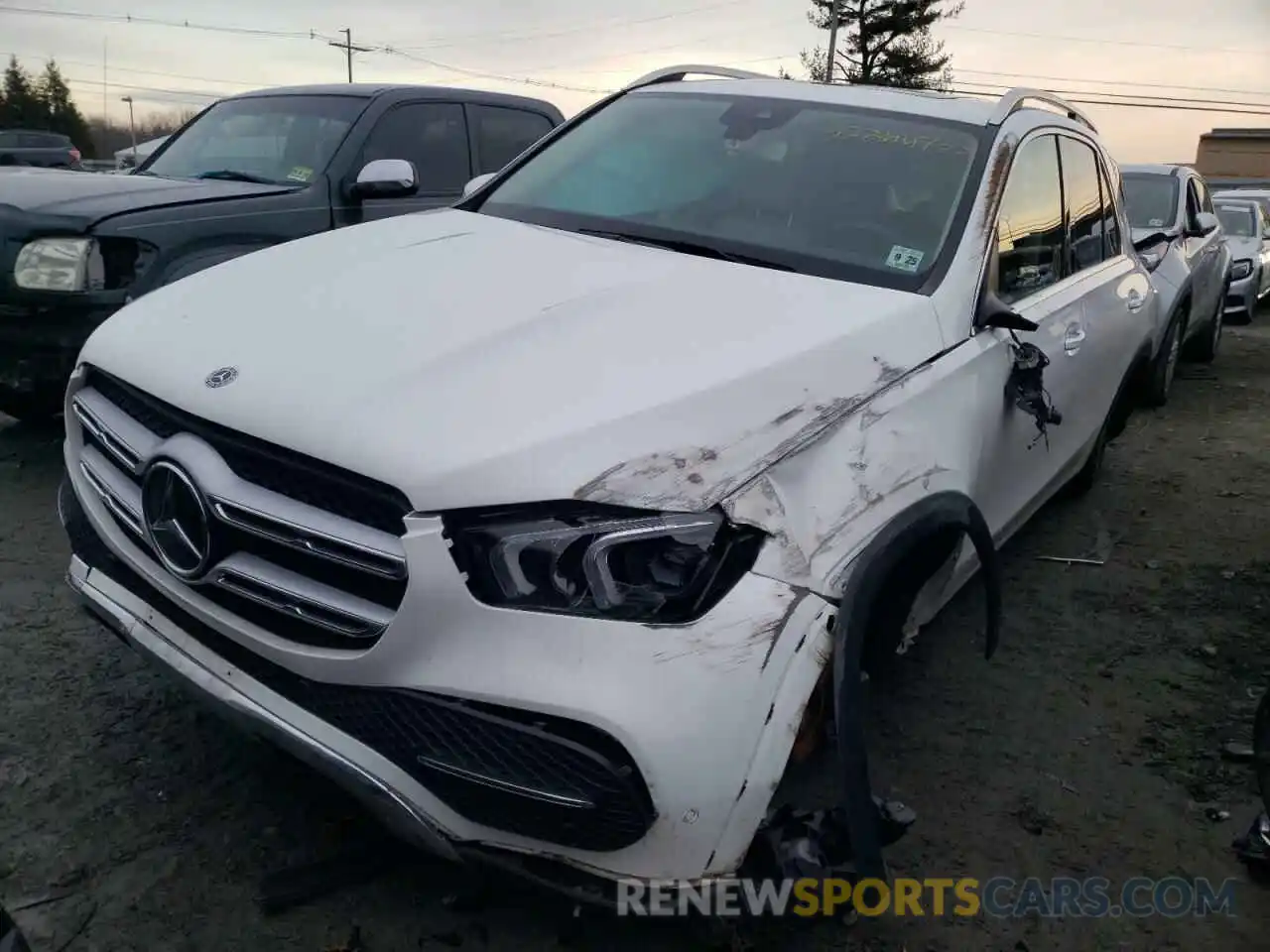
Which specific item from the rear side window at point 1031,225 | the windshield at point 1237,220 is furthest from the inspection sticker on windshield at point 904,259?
the windshield at point 1237,220

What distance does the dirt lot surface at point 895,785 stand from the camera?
2295mm

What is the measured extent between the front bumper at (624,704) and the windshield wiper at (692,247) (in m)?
1.26

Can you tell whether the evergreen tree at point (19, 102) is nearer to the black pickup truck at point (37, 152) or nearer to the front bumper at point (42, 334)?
the black pickup truck at point (37, 152)

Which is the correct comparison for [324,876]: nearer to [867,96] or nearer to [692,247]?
[692,247]

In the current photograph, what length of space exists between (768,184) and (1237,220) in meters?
13.4

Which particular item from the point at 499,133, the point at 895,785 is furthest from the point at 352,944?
the point at 499,133

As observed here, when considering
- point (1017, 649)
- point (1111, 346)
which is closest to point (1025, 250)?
point (1111, 346)

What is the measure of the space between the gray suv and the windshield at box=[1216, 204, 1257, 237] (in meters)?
3.80

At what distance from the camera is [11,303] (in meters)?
4.40

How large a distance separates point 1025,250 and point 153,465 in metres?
2.61

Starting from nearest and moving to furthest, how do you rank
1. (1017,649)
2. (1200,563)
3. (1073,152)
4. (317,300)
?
(317,300)
(1017,649)
(1073,152)
(1200,563)

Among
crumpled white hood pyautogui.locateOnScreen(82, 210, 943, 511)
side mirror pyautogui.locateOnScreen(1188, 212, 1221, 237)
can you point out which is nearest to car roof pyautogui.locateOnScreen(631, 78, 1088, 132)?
crumpled white hood pyautogui.locateOnScreen(82, 210, 943, 511)

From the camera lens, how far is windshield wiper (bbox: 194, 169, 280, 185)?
558 centimetres

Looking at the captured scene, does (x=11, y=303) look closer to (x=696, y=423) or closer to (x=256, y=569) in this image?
(x=256, y=569)
